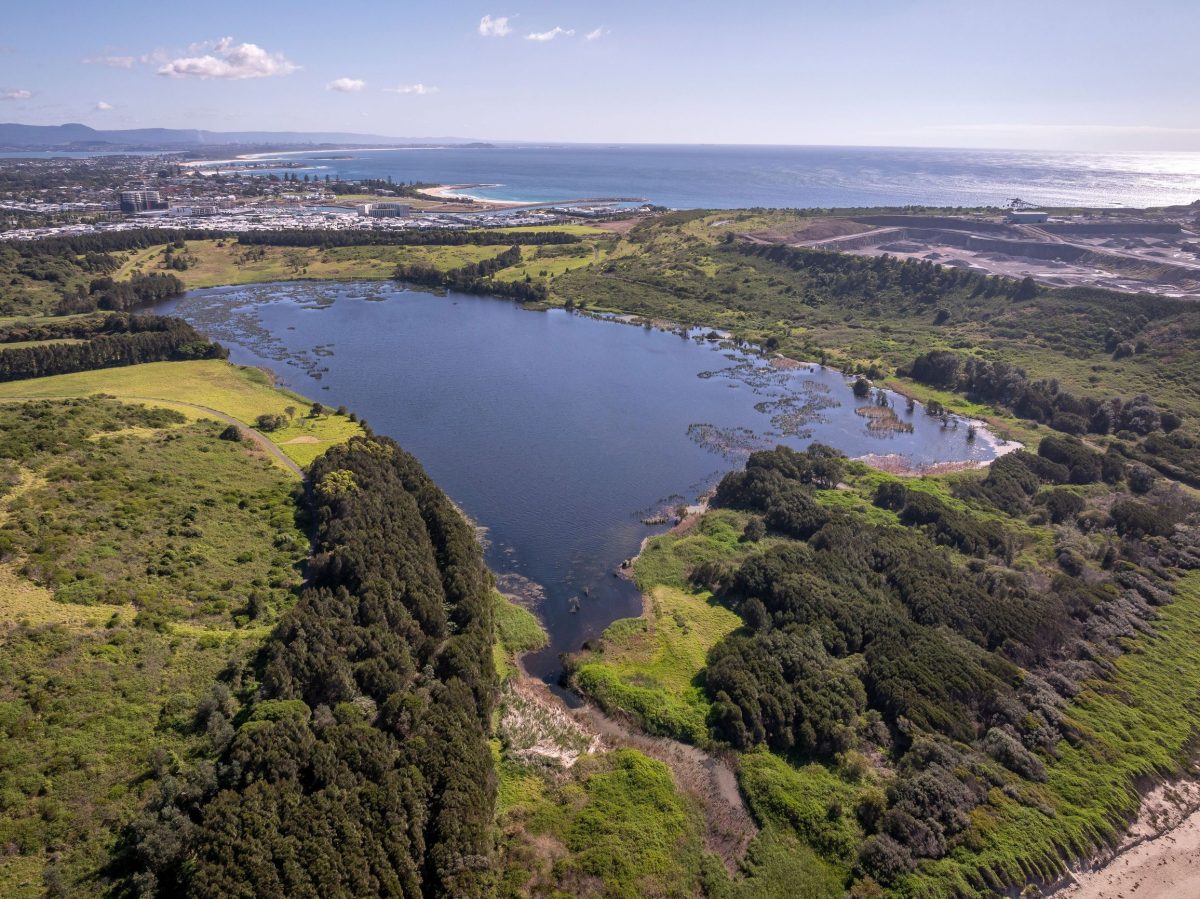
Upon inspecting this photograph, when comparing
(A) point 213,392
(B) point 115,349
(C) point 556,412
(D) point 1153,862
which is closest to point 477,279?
(B) point 115,349

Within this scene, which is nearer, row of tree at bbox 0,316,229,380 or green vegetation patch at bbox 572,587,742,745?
green vegetation patch at bbox 572,587,742,745

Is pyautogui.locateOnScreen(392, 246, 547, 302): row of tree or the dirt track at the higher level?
pyautogui.locateOnScreen(392, 246, 547, 302): row of tree

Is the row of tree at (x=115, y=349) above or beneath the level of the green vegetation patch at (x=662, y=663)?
above

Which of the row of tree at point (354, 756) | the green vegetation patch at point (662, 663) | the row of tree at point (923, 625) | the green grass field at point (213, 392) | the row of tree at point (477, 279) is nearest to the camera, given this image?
the row of tree at point (354, 756)

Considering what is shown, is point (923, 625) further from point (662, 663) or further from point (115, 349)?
point (115, 349)

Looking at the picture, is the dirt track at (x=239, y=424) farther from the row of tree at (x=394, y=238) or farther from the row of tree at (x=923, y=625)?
the row of tree at (x=394, y=238)

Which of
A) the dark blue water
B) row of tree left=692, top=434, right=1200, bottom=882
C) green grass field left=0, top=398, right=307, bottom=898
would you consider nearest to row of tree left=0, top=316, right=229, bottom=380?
the dark blue water

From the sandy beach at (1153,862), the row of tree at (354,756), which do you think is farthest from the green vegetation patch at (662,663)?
the sandy beach at (1153,862)

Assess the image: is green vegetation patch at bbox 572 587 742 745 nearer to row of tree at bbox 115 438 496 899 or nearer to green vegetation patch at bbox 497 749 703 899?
green vegetation patch at bbox 497 749 703 899

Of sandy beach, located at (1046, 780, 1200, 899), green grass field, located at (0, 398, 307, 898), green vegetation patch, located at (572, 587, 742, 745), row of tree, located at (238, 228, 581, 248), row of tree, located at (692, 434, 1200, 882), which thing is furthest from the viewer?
row of tree, located at (238, 228, 581, 248)

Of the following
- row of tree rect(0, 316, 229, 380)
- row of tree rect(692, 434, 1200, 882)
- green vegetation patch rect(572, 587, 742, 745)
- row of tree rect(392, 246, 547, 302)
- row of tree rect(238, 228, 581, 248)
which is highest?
row of tree rect(238, 228, 581, 248)
